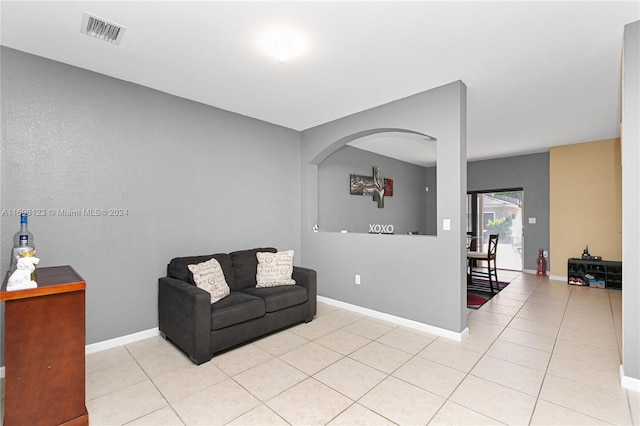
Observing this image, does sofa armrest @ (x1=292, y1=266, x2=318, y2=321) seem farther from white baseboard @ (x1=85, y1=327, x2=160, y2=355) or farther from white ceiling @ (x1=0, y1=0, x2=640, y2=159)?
white ceiling @ (x1=0, y1=0, x2=640, y2=159)

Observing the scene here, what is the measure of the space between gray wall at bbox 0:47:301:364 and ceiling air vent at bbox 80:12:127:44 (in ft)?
2.39

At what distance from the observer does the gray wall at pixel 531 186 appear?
677cm

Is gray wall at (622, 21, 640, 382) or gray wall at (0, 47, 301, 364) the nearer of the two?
gray wall at (622, 21, 640, 382)

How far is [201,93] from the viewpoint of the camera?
345cm

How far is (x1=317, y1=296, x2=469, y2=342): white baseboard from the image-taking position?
3.22 metres

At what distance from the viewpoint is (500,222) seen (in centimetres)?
779

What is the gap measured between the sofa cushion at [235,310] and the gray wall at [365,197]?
231 cm

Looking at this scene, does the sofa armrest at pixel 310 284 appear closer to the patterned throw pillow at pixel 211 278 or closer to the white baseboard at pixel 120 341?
the patterned throw pillow at pixel 211 278

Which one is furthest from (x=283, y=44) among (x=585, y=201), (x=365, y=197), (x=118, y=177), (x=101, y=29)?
(x=585, y=201)

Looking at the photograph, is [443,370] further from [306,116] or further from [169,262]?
[306,116]

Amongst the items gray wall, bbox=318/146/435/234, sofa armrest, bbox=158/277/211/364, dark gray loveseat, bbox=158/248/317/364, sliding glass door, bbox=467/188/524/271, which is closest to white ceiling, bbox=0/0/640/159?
gray wall, bbox=318/146/435/234

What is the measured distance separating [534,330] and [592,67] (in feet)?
9.20

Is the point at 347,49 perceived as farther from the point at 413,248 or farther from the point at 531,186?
the point at 531,186

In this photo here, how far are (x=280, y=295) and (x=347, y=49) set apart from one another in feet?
8.19
